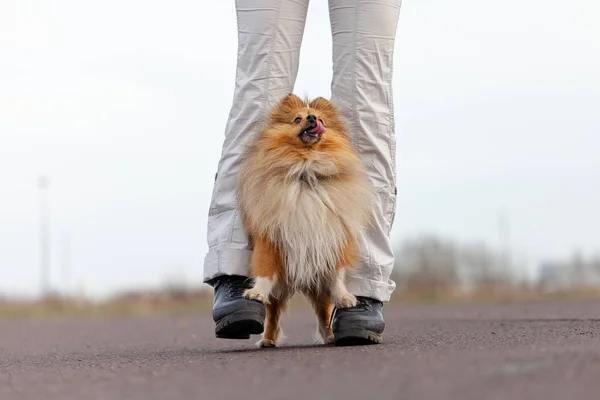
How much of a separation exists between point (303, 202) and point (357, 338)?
28.9 inches

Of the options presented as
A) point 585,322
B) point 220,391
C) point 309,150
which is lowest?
point 585,322

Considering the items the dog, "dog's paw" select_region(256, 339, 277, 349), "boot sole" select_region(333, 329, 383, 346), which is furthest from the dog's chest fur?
"dog's paw" select_region(256, 339, 277, 349)

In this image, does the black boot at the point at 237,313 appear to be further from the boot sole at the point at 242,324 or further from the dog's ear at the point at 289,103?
the dog's ear at the point at 289,103

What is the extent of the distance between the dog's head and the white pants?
0.06 meters

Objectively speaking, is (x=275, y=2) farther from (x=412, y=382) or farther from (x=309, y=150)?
(x=412, y=382)

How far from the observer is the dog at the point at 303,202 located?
198 inches

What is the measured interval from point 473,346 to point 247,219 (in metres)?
1.47

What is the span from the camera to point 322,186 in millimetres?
5164

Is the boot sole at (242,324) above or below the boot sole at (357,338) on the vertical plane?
above

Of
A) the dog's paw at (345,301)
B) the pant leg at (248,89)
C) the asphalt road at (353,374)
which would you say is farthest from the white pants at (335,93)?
the asphalt road at (353,374)

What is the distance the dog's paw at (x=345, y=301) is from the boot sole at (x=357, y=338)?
150 millimetres

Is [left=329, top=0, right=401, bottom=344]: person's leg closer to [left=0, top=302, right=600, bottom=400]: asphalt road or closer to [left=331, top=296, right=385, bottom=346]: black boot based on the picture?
[left=331, top=296, right=385, bottom=346]: black boot

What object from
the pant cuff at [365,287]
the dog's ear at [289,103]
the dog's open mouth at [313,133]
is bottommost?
the pant cuff at [365,287]

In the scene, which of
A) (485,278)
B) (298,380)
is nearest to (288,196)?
(298,380)
